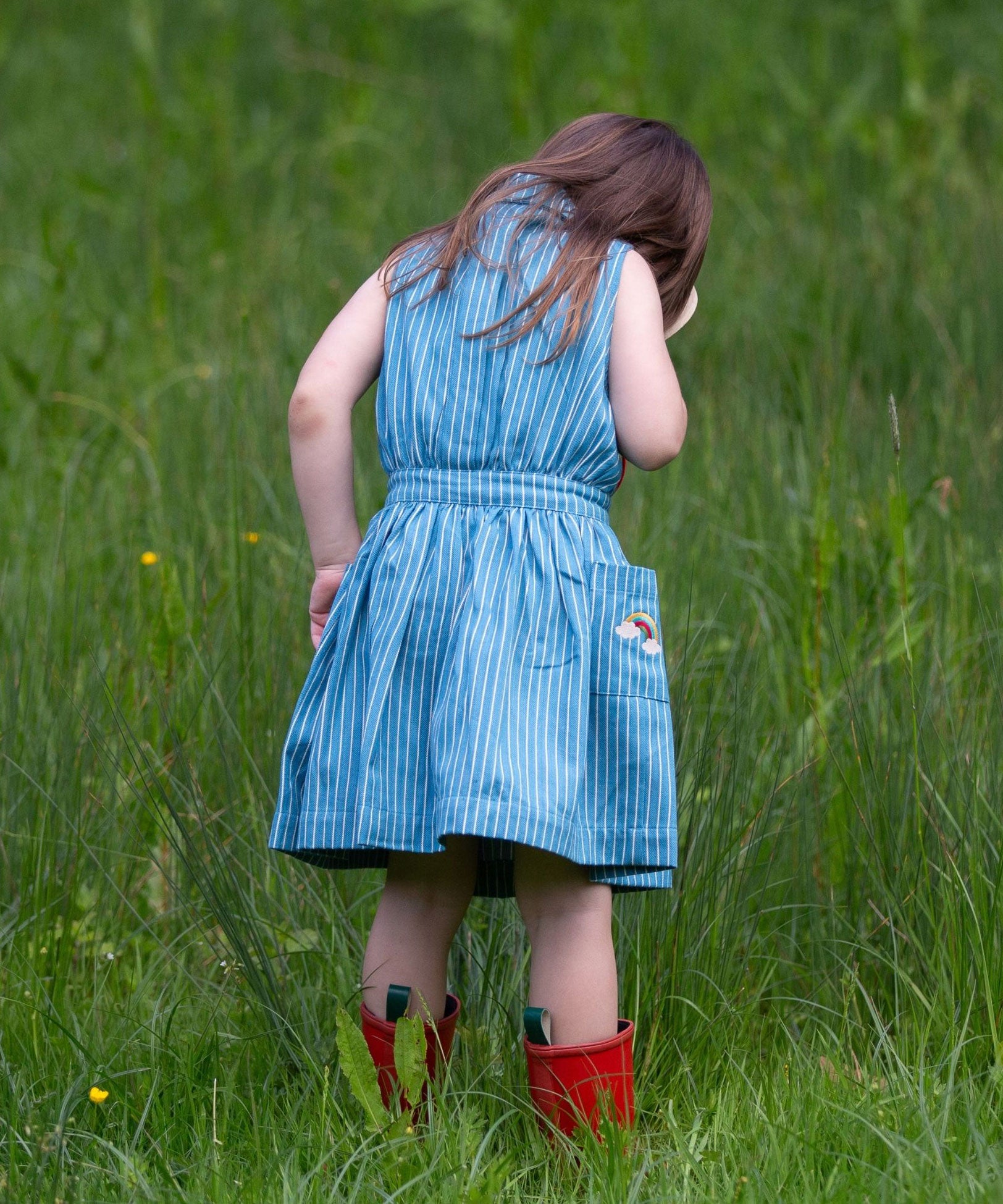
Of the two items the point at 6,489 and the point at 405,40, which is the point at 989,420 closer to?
the point at 6,489

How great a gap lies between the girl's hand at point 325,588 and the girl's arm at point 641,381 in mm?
435

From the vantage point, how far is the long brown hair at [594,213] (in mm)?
1834

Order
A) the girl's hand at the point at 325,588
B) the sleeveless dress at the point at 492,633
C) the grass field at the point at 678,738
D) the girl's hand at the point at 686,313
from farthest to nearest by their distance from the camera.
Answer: the girl's hand at the point at 686,313, the girl's hand at the point at 325,588, the grass field at the point at 678,738, the sleeveless dress at the point at 492,633

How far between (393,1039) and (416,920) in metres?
0.16

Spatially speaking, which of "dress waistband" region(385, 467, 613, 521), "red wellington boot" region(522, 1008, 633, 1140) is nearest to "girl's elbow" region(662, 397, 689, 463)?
"dress waistband" region(385, 467, 613, 521)

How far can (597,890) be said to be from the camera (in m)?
1.81

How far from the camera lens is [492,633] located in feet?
5.60

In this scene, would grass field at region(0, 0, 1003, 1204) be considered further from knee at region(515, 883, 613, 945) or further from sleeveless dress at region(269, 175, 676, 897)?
sleeveless dress at region(269, 175, 676, 897)

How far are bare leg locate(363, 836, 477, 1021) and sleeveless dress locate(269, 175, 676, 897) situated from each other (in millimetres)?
54

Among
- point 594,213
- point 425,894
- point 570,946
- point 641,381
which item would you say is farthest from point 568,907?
point 594,213

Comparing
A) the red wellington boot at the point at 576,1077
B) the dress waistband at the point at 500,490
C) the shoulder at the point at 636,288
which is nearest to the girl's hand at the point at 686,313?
the shoulder at the point at 636,288

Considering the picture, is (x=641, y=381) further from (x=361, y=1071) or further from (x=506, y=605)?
(x=361, y=1071)

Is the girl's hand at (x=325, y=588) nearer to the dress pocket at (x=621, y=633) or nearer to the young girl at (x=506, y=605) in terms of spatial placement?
the young girl at (x=506, y=605)

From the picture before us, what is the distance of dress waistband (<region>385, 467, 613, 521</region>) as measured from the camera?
1806 mm
